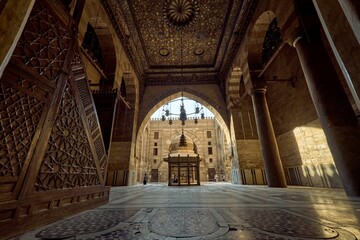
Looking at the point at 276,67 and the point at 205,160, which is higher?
the point at 276,67

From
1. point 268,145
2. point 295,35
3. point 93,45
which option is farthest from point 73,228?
point 93,45

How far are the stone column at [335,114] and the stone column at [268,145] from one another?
2.51m

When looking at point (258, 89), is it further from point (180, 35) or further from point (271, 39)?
point (180, 35)

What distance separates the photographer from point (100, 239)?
3.13 ft

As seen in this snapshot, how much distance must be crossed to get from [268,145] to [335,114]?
2720mm

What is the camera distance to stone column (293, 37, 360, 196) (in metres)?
2.50

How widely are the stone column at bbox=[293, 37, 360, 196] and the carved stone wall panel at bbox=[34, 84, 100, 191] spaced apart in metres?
3.81

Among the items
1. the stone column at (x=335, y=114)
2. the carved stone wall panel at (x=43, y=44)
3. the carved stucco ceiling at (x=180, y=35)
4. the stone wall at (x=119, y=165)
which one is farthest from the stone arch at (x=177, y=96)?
the carved stone wall panel at (x=43, y=44)

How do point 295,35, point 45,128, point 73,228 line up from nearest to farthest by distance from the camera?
point 73,228
point 45,128
point 295,35

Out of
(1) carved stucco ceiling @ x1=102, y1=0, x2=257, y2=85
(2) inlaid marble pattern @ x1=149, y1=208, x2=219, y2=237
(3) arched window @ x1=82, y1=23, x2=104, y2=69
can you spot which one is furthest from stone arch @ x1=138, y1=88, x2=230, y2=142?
(2) inlaid marble pattern @ x1=149, y1=208, x2=219, y2=237

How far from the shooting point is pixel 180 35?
7.71 metres

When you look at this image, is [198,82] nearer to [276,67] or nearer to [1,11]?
[276,67]

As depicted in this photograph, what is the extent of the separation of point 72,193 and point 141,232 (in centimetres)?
107

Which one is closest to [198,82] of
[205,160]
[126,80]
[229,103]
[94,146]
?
[229,103]
